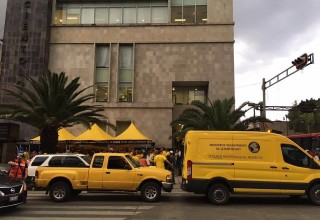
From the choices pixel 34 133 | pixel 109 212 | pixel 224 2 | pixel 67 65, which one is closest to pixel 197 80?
Result: pixel 224 2

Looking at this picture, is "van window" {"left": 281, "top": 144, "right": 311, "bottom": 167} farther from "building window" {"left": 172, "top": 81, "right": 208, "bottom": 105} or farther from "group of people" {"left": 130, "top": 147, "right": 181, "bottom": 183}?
"building window" {"left": 172, "top": 81, "right": 208, "bottom": 105}

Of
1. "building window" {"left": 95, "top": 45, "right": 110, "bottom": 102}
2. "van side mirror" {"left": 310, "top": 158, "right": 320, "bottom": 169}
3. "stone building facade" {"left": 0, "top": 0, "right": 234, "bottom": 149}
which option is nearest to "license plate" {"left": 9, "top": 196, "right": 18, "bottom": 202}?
"van side mirror" {"left": 310, "top": 158, "right": 320, "bottom": 169}

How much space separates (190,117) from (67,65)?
57.3ft

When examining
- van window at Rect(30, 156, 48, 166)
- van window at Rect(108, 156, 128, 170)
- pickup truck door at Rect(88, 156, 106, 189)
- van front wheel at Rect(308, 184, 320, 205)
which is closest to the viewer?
van front wheel at Rect(308, 184, 320, 205)

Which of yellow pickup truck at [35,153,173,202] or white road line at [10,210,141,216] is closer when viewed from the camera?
white road line at [10,210,141,216]

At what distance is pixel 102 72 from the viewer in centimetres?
4016

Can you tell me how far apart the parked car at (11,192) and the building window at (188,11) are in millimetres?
31829

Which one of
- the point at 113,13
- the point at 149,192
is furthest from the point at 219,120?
the point at 113,13

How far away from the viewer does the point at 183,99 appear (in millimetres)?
41594

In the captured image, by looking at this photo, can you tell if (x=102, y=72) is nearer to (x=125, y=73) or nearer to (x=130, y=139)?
(x=125, y=73)

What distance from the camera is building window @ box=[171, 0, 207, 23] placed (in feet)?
131

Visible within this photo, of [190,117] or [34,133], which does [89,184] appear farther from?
[34,133]

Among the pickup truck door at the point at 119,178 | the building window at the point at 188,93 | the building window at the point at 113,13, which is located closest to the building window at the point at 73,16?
the building window at the point at 113,13

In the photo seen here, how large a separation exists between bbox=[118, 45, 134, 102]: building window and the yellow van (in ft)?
87.7
